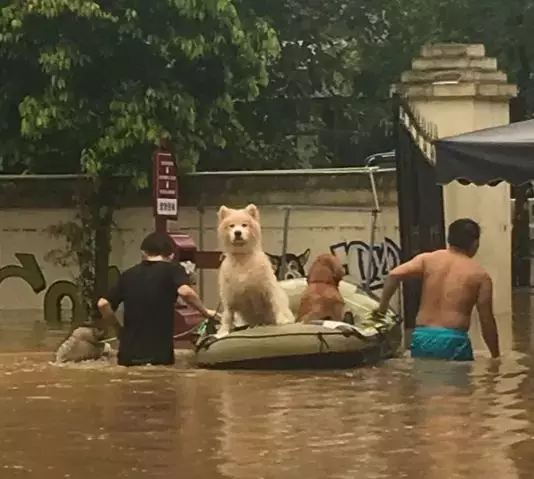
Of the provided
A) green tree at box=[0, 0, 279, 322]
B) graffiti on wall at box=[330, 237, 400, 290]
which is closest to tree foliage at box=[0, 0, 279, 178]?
green tree at box=[0, 0, 279, 322]

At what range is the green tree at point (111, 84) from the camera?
22.3m

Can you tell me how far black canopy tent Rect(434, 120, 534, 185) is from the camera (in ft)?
41.8

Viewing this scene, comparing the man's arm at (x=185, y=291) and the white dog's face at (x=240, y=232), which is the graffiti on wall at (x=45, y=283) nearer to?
the white dog's face at (x=240, y=232)

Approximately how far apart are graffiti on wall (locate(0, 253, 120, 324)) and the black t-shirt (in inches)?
384

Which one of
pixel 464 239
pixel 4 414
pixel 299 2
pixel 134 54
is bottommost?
pixel 4 414

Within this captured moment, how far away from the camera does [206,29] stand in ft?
75.0

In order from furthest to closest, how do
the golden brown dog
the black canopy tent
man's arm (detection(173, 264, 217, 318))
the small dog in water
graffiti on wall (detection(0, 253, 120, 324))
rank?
graffiti on wall (detection(0, 253, 120, 324))
the small dog in water
the golden brown dog
man's arm (detection(173, 264, 217, 318))
the black canopy tent

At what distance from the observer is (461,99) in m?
21.8

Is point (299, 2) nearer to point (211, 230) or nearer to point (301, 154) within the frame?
point (301, 154)

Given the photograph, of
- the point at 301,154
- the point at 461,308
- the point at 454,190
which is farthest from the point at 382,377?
the point at 301,154

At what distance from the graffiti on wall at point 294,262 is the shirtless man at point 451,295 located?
27.2ft

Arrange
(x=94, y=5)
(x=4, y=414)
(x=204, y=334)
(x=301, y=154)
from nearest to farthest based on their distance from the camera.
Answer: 1. (x=4, y=414)
2. (x=204, y=334)
3. (x=94, y=5)
4. (x=301, y=154)

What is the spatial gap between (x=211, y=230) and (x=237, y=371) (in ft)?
31.6

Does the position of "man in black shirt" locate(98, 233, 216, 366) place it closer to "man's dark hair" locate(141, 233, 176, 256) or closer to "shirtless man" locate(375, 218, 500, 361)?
"man's dark hair" locate(141, 233, 176, 256)
